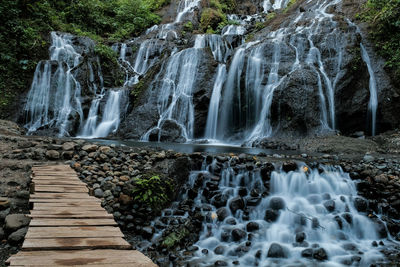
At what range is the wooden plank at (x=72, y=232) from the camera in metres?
2.34

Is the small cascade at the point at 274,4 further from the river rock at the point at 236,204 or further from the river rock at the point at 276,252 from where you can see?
the river rock at the point at 276,252

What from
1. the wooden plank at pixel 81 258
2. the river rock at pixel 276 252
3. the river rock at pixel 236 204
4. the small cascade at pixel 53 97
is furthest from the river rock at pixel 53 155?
the small cascade at pixel 53 97

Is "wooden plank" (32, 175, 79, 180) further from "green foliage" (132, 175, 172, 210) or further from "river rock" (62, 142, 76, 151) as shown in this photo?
"river rock" (62, 142, 76, 151)

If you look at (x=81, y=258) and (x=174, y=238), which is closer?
(x=81, y=258)

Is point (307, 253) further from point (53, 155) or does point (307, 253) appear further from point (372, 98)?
point (372, 98)

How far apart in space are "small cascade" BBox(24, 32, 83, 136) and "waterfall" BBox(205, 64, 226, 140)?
6.64m

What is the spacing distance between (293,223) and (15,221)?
4632 millimetres

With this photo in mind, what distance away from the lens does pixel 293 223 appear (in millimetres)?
5086

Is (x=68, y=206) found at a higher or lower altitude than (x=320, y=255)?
higher

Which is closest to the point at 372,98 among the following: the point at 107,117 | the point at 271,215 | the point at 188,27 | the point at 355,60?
the point at 355,60

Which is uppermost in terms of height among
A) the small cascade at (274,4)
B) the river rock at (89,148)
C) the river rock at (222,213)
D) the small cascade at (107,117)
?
the small cascade at (274,4)

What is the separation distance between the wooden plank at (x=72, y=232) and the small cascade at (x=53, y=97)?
11.3 metres

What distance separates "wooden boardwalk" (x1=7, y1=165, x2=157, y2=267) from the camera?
6.29ft

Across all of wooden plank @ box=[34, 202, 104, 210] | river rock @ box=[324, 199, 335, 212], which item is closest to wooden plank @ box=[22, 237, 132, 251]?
wooden plank @ box=[34, 202, 104, 210]
